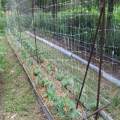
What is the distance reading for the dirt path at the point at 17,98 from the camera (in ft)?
7.96

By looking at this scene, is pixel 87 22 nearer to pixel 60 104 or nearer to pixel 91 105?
pixel 91 105

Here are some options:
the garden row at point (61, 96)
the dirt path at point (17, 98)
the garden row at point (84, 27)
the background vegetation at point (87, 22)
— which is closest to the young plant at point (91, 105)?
the garden row at point (61, 96)

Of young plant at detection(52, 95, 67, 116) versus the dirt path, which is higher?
young plant at detection(52, 95, 67, 116)

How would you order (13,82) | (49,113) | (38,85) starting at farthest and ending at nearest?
(13,82) → (38,85) → (49,113)

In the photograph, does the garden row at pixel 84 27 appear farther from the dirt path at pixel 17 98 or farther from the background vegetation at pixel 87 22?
the dirt path at pixel 17 98

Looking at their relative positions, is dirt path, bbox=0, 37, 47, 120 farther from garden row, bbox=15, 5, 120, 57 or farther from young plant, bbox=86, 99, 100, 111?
garden row, bbox=15, 5, 120, 57

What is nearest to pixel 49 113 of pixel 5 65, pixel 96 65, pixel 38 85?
pixel 38 85

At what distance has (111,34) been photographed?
370 cm

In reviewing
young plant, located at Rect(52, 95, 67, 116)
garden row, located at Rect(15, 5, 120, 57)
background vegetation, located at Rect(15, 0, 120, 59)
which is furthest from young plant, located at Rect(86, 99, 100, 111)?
garden row, located at Rect(15, 5, 120, 57)

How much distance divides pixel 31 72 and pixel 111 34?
93.6 inches

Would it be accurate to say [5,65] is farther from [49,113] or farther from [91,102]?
[91,102]

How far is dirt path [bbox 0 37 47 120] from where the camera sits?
7.96ft

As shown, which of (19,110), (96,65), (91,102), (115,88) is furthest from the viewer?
(96,65)

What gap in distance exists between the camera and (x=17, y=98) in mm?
2879
